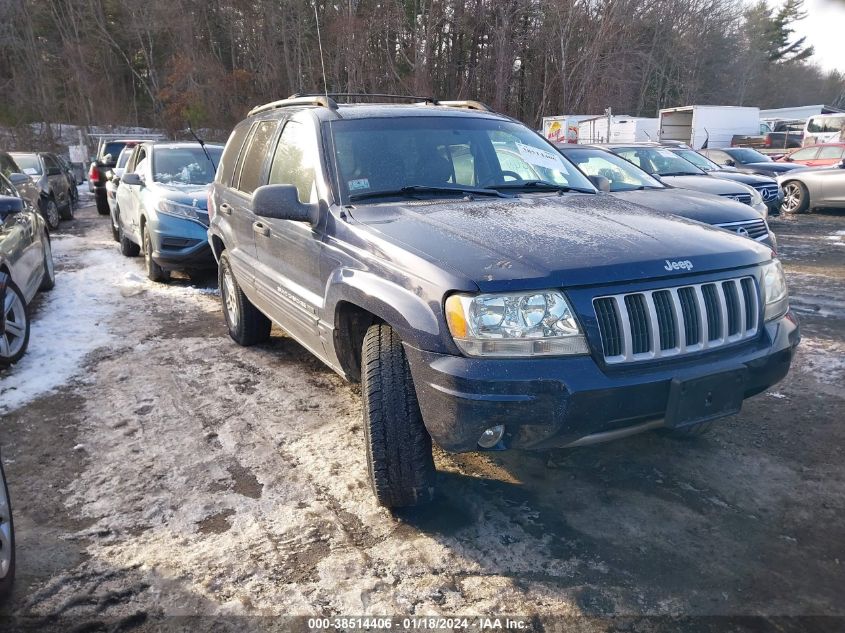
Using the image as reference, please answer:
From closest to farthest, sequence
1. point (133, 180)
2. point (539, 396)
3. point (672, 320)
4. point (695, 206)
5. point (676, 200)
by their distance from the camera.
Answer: point (539, 396), point (672, 320), point (695, 206), point (676, 200), point (133, 180)

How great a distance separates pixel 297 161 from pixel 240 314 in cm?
187

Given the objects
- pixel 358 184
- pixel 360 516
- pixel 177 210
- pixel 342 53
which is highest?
pixel 342 53

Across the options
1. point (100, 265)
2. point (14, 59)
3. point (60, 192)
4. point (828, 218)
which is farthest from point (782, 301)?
point (14, 59)

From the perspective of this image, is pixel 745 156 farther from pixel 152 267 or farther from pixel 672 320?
pixel 672 320

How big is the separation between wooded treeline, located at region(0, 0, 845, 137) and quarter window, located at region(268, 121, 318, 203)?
20.5 m

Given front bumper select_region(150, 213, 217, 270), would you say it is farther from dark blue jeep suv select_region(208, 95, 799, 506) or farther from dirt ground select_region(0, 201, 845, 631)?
dark blue jeep suv select_region(208, 95, 799, 506)

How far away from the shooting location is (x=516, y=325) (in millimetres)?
2494

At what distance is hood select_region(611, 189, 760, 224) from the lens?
21.1 ft

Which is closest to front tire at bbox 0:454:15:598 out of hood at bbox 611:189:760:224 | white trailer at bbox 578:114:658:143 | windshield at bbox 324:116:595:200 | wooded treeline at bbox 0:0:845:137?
windshield at bbox 324:116:595:200

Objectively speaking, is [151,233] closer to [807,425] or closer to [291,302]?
[291,302]

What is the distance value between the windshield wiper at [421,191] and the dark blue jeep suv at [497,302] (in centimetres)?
1

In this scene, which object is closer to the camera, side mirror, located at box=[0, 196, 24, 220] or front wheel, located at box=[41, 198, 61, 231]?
side mirror, located at box=[0, 196, 24, 220]

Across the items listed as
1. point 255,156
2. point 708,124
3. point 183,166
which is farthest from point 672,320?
point 708,124

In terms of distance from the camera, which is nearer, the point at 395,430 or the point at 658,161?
the point at 395,430
